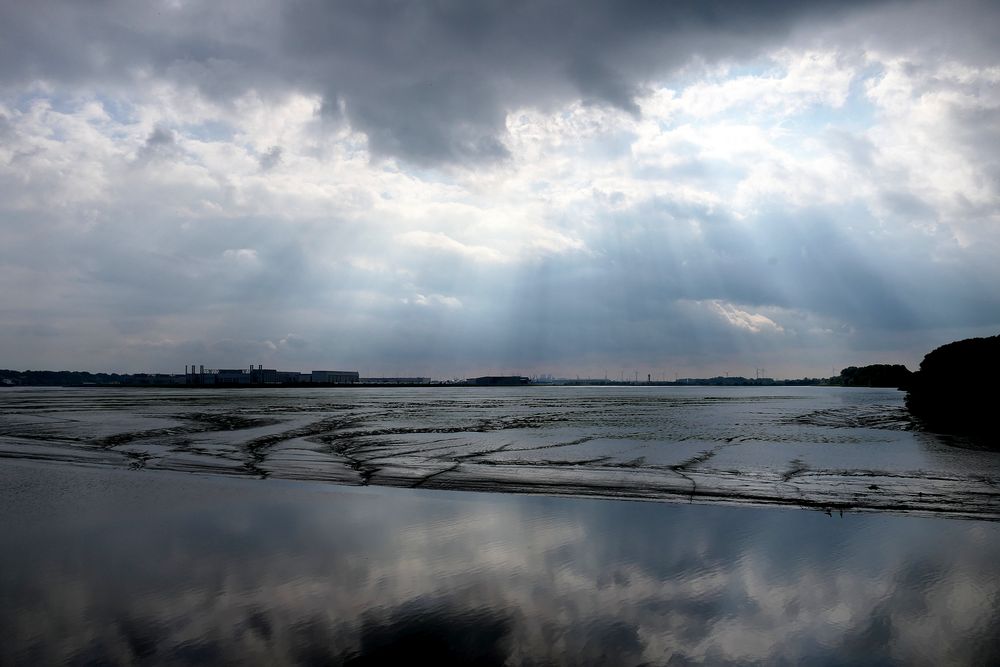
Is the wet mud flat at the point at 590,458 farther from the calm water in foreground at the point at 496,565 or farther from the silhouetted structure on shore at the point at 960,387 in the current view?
the silhouetted structure on shore at the point at 960,387

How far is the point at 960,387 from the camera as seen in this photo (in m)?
43.1

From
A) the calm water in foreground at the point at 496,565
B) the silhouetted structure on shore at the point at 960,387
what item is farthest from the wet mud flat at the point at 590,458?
the silhouetted structure on shore at the point at 960,387

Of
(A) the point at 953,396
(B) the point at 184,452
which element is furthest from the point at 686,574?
(A) the point at 953,396

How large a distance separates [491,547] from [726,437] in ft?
80.4

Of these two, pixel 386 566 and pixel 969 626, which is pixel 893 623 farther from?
pixel 386 566

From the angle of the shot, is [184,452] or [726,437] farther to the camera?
[726,437]

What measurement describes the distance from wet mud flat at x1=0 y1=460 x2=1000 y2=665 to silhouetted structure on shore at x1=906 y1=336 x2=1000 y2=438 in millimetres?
33136

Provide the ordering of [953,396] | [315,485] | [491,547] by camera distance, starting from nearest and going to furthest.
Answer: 1. [491,547]
2. [315,485]
3. [953,396]

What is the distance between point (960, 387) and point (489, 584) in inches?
1934

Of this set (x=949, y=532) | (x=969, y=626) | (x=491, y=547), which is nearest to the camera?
(x=969, y=626)

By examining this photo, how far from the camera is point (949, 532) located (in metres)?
11.4

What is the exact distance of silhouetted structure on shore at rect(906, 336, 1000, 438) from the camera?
39.8 meters

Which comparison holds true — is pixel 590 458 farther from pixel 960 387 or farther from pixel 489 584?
pixel 960 387

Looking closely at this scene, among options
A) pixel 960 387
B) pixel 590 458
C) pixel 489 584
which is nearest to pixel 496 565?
pixel 489 584
